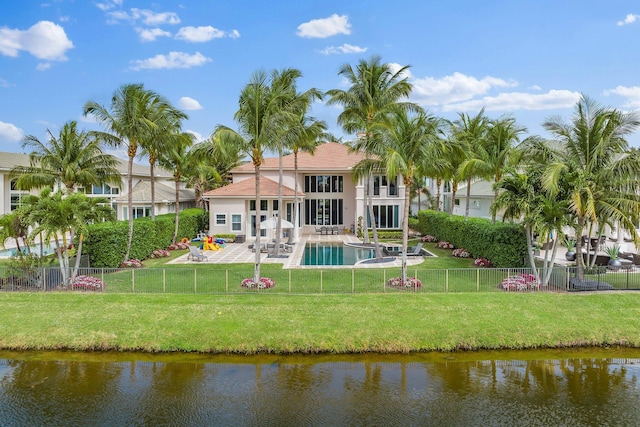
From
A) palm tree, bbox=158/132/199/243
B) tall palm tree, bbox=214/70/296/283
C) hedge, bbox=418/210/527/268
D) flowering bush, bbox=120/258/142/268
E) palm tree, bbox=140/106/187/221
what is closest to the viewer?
tall palm tree, bbox=214/70/296/283

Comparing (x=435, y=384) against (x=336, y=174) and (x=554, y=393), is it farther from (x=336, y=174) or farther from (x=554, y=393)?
(x=336, y=174)

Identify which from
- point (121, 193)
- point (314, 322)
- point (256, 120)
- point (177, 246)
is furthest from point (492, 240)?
point (121, 193)

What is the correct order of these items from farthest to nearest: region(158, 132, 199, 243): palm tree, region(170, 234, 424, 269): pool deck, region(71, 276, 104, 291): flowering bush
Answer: region(158, 132, 199, 243): palm tree → region(170, 234, 424, 269): pool deck → region(71, 276, 104, 291): flowering bush

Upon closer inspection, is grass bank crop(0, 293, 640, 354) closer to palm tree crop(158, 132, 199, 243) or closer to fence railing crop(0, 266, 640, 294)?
fence railing crop(0, 266, 640, 294)

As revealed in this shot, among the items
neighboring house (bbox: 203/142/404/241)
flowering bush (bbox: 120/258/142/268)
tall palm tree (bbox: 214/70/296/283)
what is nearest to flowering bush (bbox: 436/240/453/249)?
neighboring house (bbox: 203/142/404/241)

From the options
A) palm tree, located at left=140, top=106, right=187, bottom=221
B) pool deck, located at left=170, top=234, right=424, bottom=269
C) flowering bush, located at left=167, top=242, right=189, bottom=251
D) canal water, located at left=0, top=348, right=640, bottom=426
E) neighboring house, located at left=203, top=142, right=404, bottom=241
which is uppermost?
palm tree, located at left=140, top=106, right=187, bottom=221

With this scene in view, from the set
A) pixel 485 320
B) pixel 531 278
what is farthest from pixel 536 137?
pixel 485 320

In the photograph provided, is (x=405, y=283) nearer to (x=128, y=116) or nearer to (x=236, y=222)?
(x=128, y=116)

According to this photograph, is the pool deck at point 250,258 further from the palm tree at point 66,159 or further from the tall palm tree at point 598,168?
the tall palm tree at point 598,168
